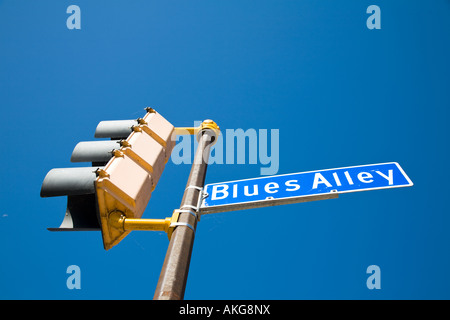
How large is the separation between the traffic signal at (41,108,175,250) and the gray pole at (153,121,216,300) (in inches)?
7.1

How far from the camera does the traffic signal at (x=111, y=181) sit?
221cm

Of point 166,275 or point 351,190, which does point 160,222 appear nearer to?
point 166,275

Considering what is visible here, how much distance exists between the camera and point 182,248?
198 centimetres

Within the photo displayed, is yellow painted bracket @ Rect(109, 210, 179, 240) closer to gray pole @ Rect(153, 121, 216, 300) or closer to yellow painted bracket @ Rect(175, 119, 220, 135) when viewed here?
gray pole @ Rect(153, 121, 216, 300)

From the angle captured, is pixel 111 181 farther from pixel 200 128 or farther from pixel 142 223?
pixel 200 128

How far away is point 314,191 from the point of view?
235 centimetres

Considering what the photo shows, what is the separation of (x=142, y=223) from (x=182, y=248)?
1.36 ft

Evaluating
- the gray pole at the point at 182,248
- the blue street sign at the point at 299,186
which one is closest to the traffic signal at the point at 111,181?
the gray pole at the point at 182,248

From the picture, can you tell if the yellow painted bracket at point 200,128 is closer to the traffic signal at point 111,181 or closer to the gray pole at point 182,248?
the traffic signal at point 111,181

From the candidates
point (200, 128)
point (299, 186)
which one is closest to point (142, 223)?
point (299, 186)

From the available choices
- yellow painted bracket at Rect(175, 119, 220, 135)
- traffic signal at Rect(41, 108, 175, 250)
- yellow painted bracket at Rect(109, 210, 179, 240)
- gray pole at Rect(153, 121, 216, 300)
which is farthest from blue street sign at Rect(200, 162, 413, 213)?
yellow painted bracket at Rect(175, 119, 220, 135)

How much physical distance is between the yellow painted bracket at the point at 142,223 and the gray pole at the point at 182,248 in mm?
50

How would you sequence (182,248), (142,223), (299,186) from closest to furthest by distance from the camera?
(182,248) < (142,223) < (299,186)
